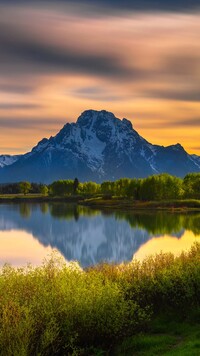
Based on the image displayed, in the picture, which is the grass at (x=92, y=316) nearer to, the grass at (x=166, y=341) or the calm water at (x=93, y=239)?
the grass at (x=166, y=341)

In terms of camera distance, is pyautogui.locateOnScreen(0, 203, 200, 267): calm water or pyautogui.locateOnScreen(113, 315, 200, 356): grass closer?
pyautogui.locateOnScreen(113, 315, 200, 356): grass

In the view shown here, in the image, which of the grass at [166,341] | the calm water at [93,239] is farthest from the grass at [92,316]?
the calm water at [93,239]

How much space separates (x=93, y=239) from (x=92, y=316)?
6986 centimetres

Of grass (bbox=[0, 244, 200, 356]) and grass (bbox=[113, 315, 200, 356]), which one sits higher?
grass (bbox=[0, 244, 200, 356])

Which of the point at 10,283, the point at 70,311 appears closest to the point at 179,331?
the point at 70,311

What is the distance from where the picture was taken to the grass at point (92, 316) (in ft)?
79.9

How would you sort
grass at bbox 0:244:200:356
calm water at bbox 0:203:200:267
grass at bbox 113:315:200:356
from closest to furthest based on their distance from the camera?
grass at bbox 0:244:200:356, grass at bbox 113:315:200:356, calm water at bbox 0:203:200:267

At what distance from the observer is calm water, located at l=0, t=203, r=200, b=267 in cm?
7206

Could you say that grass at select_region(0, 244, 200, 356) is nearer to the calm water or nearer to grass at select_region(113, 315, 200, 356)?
grass at select_region(113, 315, 200, 356)

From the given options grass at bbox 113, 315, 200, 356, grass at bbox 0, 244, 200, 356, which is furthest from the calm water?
grass at bbox 113, 315, 200, 356

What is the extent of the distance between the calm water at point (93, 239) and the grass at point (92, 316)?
30.5 metres

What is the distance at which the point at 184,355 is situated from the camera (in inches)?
945

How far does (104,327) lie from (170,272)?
9402mm

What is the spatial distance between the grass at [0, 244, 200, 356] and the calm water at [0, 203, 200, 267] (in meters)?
30.5
